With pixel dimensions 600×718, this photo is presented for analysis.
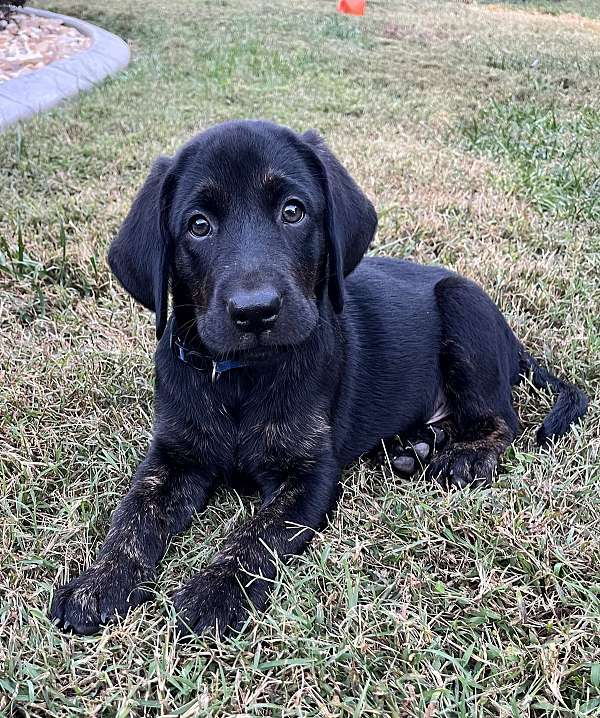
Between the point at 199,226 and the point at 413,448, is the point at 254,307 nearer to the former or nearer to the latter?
the point at 199,226

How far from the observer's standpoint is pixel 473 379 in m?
3.50

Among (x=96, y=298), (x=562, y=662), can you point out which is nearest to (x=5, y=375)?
(x=96, y=298)

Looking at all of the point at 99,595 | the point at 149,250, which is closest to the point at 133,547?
the point at 99,595

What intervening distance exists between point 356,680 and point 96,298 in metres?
3.18

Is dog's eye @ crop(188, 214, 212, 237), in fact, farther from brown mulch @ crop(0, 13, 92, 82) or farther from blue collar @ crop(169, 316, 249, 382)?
brown mulch @ crop(0, 13, 92, 82)

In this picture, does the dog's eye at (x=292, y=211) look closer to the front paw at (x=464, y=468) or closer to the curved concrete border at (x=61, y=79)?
the front paw at (x=464, y=468)

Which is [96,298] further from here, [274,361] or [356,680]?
[356,680]

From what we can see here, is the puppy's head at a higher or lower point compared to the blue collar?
higher

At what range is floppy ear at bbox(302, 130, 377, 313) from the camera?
2910 millimetres

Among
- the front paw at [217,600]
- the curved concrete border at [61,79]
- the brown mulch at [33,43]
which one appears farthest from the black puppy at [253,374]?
the brown mulch at [33,43]

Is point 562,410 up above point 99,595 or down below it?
above

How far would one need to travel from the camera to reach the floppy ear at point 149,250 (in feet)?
Result: 9.09

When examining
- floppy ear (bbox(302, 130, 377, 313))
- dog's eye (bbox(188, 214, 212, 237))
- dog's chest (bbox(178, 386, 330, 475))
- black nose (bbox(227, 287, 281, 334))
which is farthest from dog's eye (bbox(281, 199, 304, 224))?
dog's chest (bbox(178, 386, 330, 475))

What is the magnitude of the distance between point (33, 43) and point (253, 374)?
10.7 m
